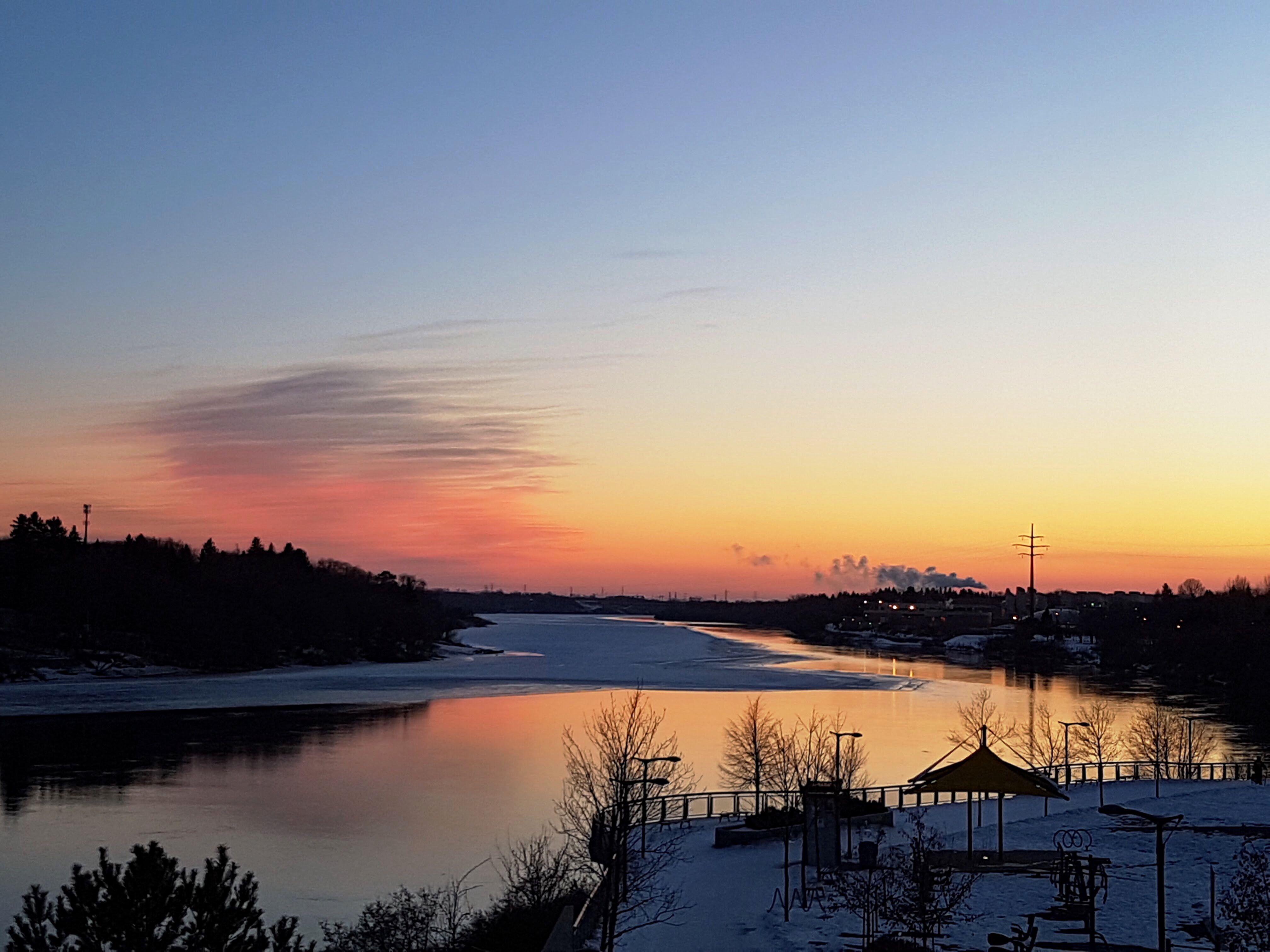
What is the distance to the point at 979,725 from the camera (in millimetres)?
66125

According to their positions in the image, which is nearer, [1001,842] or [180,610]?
[1001,842]

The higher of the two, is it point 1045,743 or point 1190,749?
point 1190,749

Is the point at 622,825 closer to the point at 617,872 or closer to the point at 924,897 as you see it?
the point at 617,872

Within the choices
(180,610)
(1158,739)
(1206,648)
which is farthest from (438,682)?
(1206,648)

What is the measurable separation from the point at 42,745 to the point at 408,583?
121 meters

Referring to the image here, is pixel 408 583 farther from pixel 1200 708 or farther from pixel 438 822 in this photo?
pixel 438 822

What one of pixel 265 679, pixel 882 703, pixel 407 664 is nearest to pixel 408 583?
pixel 407 664

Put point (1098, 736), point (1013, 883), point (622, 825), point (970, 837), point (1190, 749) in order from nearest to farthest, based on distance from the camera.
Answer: point (622, 825), point (1013, 883), point (970, 837), point (1098, 736), point (1190, 749)

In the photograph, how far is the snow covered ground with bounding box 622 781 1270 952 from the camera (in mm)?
21750

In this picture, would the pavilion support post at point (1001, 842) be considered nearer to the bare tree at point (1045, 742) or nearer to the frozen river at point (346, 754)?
the frozen river at point (346, 754)

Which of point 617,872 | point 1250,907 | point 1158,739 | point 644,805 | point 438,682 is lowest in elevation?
point 438,682

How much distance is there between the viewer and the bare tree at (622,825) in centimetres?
2419

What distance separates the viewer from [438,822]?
39.4 meters

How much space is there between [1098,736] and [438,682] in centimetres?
6127
